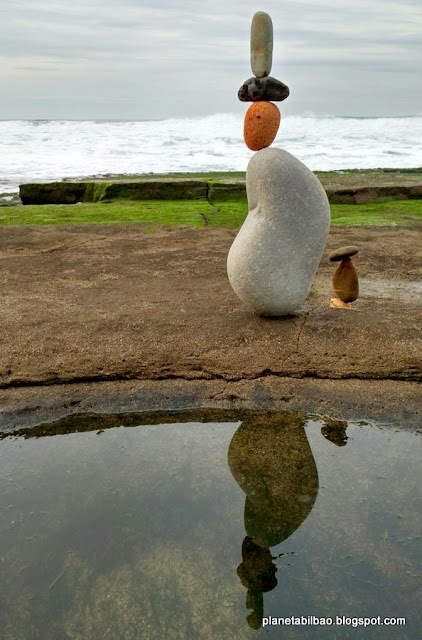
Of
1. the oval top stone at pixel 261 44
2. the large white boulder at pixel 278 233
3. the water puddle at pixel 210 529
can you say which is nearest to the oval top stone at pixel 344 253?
the large white boulder at pixel 278 233

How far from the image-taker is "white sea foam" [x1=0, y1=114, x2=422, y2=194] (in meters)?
21.4

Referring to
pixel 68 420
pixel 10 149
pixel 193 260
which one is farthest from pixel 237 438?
pixel 10 149

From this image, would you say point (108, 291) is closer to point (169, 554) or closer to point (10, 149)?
point (169, 554)

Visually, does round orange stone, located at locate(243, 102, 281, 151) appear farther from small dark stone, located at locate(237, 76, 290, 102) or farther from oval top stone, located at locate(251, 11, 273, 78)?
oval top stone, located at locate(251, 11, 273, 78)

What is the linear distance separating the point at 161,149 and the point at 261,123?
78.8 ft

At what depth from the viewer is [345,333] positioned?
4.27m

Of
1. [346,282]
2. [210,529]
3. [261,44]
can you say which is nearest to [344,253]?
[346,282]

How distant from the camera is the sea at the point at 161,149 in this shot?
21.1 meters

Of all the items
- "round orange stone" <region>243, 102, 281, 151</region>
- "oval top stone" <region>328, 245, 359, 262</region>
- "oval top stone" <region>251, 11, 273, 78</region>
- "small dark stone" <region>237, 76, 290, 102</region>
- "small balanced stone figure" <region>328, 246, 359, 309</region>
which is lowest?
"small balanced stone figure" <region>328, 246, 359, 309</region>

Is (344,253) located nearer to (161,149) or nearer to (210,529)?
(210,529)

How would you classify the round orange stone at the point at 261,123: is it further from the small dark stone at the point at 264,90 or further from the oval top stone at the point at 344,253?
the oval top stone at the point at 344,253

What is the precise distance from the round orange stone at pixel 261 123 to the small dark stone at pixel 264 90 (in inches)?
1.8

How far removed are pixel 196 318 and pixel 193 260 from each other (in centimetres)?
218

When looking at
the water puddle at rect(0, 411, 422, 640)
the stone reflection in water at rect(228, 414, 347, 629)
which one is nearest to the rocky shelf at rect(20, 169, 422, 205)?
the stone reflection in water at rect(228, 414, 347, 629)
